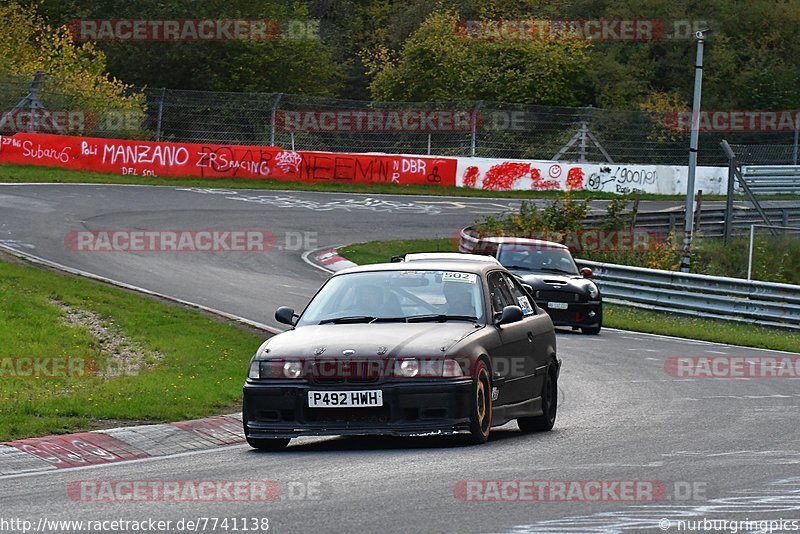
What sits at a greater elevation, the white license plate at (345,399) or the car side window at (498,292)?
the car side window at (498,292)

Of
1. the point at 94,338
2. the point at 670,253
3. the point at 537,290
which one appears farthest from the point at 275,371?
the point at 670,253

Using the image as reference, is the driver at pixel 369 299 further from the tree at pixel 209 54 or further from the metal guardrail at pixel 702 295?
the tree at pixel 209 54

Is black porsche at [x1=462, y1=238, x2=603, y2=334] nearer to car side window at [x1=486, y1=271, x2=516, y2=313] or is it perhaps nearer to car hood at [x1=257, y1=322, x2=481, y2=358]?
car side window at [x1=486, y1=271, x2=516, y2=313]

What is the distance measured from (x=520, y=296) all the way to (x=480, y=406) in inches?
90.3

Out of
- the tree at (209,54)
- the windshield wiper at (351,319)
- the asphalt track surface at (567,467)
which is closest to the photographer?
the asphalt track surface at (567,467)

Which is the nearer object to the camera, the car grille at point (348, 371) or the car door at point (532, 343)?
the car grille at point (348, 371)

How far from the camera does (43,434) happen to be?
10.9 meters

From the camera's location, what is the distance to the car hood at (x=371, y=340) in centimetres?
1029

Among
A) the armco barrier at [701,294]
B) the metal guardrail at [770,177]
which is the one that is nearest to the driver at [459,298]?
the armco barrier at [701,294]

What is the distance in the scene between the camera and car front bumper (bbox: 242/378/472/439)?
1013 centimetres

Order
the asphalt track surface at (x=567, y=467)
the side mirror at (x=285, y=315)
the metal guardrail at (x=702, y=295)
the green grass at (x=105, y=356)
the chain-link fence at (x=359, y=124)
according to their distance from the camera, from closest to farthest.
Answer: the asphalt track surface at (x=567, y=467)
the side mirror at (x=285, y=315)
the green grass at (x=105, y=356)
the metal guardrail at (x=702, y=295)
the chain-link fence at (x=359, y=124)

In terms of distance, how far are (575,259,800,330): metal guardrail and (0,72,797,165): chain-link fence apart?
17.2m

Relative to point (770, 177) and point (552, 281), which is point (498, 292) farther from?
point (770, 177)

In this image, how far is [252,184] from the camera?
42.0 metres
